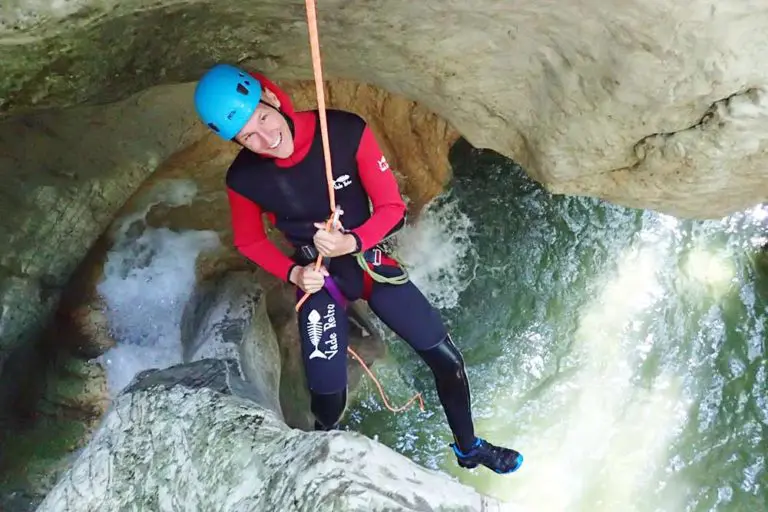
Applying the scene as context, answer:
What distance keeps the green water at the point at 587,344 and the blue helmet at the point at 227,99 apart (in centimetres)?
230

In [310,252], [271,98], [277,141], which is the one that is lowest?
[310,252]

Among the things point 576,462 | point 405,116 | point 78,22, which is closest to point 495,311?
point 576,462

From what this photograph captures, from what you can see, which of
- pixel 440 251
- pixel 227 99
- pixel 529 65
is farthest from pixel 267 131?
pixel 440 251

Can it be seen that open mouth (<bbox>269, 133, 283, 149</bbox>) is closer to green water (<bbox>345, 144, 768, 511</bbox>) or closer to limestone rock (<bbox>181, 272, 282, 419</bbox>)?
limestone rock (<bbox>181, 272, 282, 419</bbox>)

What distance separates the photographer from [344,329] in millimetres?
2973

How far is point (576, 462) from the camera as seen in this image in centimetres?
438

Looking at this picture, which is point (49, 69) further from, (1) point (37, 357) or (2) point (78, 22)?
(1) point (37, 357)

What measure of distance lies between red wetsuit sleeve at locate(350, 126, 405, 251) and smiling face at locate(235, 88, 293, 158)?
0.30 m

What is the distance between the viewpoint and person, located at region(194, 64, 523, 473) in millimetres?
2463

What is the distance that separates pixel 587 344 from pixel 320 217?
2.46 meters

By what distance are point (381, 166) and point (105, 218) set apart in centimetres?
170

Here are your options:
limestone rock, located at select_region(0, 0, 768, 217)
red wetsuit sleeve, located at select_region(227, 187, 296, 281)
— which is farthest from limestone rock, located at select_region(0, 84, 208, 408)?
red wetsuit sleeve, located at select_region(227, 187, 296, 281)

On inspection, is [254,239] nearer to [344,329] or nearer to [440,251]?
[344,329]

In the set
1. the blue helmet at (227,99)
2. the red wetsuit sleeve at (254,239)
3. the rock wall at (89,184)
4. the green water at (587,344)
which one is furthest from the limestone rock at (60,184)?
the green water at (587,344)
